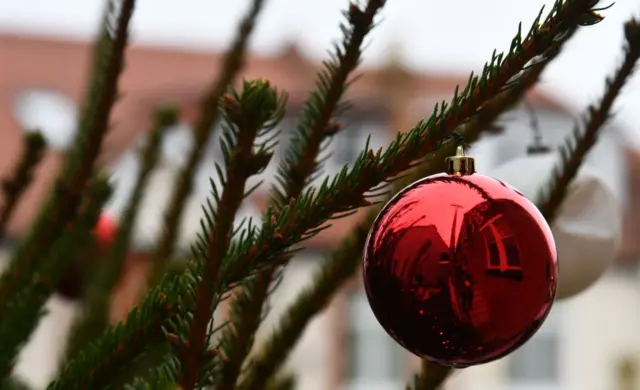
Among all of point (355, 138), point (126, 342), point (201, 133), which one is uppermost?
point (355, 138)

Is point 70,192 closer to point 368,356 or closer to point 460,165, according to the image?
point 460,165

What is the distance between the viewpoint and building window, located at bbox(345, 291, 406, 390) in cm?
689

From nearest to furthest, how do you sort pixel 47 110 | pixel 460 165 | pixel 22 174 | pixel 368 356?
pixel 460 165
pixel 22 174
pixel 368 356
pixel 47 110

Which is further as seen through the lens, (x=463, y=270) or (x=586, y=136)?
(x=586, y=136)

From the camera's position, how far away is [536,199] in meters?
0.81

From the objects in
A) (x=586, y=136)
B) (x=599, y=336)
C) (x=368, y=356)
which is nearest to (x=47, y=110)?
(x=368, y=356)

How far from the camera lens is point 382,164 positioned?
1.55 feet

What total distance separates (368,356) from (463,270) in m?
6.51

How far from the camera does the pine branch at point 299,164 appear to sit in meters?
0.64

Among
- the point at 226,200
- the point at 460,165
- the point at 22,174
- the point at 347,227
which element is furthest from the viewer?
the point at 347,227

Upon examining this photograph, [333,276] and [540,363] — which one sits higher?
[540,363]

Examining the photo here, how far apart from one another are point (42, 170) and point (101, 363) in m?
6.64

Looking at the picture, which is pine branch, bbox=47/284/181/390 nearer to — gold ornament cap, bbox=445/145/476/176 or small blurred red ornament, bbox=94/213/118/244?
gold ornament cap, bbox=445/145/476/176

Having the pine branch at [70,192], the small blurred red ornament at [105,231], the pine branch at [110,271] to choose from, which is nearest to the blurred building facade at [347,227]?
the small blurred red ornament at [105,231]
